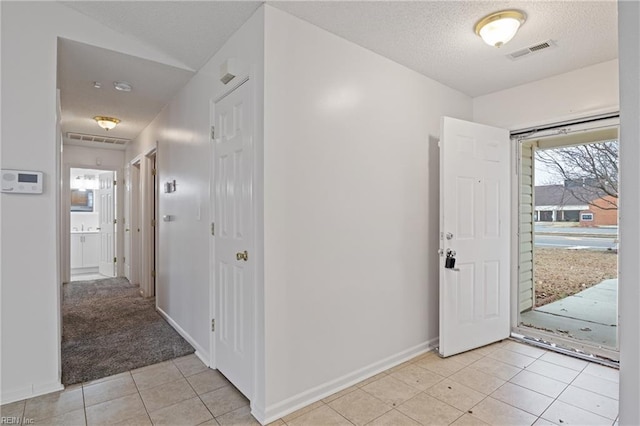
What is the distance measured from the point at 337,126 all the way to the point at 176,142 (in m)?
1.94

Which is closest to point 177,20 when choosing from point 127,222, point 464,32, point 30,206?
point 30,206

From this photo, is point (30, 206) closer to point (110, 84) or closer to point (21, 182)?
point (21, 182)

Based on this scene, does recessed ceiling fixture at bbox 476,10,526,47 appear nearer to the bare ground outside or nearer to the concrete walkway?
the bare ground outside

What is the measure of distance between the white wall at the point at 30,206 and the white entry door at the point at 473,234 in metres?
2.96

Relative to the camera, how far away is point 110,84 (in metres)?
3.18

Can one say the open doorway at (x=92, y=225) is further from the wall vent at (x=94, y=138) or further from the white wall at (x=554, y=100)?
the white wall at (x=554, y=100)

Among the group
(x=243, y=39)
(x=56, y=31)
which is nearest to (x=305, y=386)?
(x=243, y=39)

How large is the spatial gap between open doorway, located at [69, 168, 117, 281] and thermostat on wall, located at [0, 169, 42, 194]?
457 centimetres

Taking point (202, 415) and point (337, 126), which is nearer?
point (202, 415)

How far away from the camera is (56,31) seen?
2281mm

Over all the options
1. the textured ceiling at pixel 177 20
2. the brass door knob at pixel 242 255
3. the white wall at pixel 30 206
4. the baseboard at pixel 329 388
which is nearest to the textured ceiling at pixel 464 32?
the textured ceiling at pixel 177 20

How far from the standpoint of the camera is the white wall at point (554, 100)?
278 centimetres

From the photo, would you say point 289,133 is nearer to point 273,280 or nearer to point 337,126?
point 337,126

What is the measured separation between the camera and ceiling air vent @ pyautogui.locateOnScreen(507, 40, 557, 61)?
8.20 feet
